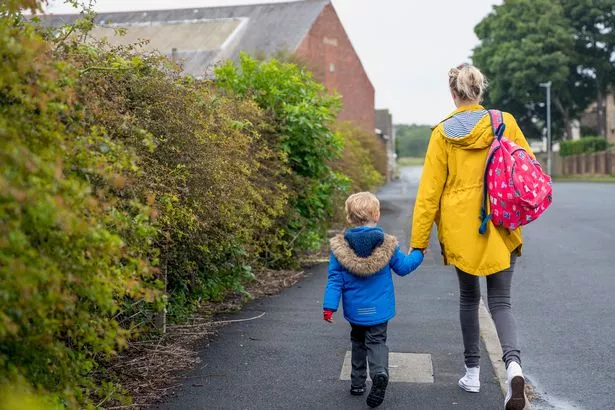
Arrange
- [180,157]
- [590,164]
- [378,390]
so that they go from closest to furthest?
[378,390], [180,157], [590,164]

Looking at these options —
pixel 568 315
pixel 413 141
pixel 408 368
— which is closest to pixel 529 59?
pixel 568 315

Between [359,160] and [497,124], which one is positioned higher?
[497,124]

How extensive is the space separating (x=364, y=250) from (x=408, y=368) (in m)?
1.10

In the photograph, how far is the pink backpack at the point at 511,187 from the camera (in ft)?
15.0

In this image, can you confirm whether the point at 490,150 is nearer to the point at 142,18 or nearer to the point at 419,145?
the point at 142,18

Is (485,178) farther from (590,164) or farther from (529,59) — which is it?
(529,59)

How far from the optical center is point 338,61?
49.6 meters

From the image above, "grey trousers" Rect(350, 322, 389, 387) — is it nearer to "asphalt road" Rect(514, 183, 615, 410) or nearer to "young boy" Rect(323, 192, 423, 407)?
"young boy" Rect(323, 192, 423, 407)

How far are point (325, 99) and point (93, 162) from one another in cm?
854

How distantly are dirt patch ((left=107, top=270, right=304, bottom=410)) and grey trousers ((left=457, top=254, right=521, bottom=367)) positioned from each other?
5.80ft

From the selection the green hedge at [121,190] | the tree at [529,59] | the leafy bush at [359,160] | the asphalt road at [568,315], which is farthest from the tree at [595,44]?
the green hedge at [121,190]

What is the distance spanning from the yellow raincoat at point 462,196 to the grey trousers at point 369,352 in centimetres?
57

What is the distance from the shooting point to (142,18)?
5316cm

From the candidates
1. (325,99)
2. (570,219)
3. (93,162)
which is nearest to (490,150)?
(93,162)
